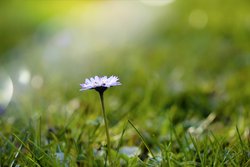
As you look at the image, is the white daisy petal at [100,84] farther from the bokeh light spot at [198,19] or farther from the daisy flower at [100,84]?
the bokeh light spot at [198,19]

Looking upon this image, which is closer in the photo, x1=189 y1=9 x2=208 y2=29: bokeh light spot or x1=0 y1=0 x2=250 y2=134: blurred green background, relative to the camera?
x1=0 y1=0 x2=250 y2=134: blurred green background

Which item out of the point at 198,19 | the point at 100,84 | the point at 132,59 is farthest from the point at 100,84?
the point at 198,19

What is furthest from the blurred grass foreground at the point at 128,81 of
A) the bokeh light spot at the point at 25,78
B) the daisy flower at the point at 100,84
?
the daisy flower at the point at 100,84

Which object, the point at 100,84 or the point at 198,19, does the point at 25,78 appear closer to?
the point at 100,84

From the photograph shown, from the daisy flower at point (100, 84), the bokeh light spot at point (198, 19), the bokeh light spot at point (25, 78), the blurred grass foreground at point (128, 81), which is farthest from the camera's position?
the bokeh light spot at point (198, 19)

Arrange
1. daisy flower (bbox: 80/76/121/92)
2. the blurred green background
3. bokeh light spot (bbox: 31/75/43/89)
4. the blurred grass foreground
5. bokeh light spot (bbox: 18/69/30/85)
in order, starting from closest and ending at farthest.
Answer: daisy flower (bbox: 80/76/121/92)
the blurred grass foreground
the blurred green background
bokeh light spot (bbox: 18/69/30/85)
bokeh light spot (bbox: 31/75/43/89)

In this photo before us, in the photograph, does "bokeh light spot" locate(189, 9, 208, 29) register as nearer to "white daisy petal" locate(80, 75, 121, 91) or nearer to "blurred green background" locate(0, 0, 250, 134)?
"blurred green background" locate(0, 0, 250, 134)

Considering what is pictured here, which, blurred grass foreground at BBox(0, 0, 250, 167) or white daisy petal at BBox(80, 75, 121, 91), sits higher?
blurred grass foreground at BBox(0, 0, 250, 167)

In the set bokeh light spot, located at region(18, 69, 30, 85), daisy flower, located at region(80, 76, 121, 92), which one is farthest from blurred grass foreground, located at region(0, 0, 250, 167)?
daisy flower, located at region(80, 76, 121, 92)

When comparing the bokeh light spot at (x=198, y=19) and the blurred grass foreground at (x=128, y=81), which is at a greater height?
the bokeh light spot at (x=198, y=19)
